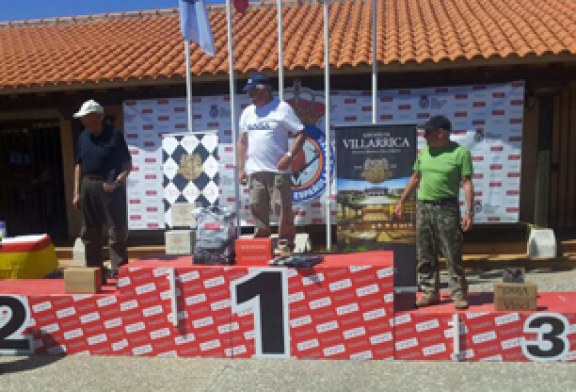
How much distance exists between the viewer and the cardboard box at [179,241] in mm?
6289

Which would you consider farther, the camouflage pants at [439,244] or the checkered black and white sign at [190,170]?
the checkered black and white sign at [190,170]

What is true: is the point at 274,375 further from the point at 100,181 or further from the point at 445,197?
the point at 100,181

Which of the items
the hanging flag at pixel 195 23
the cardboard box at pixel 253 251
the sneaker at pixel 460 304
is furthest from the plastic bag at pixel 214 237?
the hanging flag at pixel 195 23

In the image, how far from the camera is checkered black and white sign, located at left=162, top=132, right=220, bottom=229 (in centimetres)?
595

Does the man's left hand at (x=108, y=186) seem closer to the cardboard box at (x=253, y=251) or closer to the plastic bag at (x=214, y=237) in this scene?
the plastic bag at (x=214, y=237)

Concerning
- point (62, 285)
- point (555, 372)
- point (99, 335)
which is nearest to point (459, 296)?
point (555, 372)

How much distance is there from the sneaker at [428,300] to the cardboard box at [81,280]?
2.54 metres

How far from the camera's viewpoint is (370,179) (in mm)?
4781

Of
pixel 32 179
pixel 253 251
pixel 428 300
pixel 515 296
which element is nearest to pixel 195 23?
pixel 253 251

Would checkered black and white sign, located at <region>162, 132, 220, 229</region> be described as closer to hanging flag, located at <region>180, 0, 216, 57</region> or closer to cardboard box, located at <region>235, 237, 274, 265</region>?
hanging flag, located at <region>180, 0, 216, 57</region>

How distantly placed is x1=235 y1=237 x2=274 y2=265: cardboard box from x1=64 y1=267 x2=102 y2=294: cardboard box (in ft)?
3.77

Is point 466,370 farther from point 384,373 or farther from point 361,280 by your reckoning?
point 361,280

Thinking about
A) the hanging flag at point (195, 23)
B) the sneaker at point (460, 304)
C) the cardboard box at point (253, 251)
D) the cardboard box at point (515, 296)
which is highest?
the hanging flag at point (195, 23)

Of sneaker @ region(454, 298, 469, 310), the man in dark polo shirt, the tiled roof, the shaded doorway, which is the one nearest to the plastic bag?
the man in dark polo shirt
